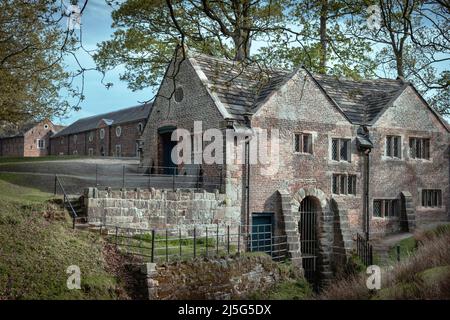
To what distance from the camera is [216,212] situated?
2139cm

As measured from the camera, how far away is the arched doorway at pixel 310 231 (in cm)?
2386

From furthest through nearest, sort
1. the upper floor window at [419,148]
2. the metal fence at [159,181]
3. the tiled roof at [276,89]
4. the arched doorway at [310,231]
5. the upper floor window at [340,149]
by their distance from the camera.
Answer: the upper floor window at [419,148] < the upper floor window at [340,149] < the arched doorway at [310,231] < the tiled roof at [276,89] < the metal fence at [159,181]

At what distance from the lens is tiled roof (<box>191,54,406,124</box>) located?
75.0 feet

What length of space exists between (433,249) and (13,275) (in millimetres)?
10734

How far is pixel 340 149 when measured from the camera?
25281mm

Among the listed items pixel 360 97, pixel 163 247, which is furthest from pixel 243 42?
pixel 360 97

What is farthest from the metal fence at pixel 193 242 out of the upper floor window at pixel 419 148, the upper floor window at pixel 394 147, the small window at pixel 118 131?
the small window at pixel 118 131

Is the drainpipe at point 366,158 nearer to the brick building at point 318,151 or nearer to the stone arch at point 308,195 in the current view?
the brick building at point 318,151

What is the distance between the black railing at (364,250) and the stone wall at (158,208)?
6.68 metres

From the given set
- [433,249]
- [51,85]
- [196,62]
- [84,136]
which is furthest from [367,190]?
[84,136]

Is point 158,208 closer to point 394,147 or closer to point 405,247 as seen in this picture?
point 405,247

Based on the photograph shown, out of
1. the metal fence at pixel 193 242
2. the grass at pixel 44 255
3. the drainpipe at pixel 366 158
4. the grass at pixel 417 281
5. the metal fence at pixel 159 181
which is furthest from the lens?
the drainpipe at pixel 366 158

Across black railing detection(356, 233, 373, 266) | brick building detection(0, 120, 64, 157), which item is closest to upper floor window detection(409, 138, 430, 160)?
black railing detection(356, 233, 373, 266)

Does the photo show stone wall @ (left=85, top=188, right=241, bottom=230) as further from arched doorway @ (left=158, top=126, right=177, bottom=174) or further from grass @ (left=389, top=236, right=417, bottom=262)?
grass @ (left=389, top=236, right=417, bottom=262)
